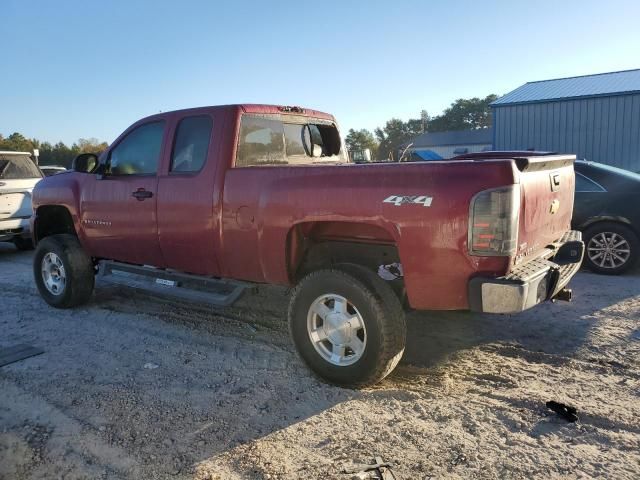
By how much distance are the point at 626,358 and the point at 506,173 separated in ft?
7.20

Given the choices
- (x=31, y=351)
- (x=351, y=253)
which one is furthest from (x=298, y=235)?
(x=31, y=351)

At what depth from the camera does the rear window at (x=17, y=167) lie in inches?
400

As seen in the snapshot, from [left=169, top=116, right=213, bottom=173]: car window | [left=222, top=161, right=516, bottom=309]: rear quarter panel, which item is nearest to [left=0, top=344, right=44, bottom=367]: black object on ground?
[left=169, top=116, right=213, bottom=173]: car window

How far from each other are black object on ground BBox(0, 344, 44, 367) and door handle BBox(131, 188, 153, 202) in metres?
1.64

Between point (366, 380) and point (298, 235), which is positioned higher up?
point (298, 235)

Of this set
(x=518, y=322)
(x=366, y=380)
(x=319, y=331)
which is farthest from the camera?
(x=518, y=322)

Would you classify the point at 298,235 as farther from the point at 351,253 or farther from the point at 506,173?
the point at 506,173

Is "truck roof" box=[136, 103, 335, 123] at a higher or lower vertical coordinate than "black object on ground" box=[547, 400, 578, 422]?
higher

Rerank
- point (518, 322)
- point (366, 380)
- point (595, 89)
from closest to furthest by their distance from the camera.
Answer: point (366, 380), point (518, 322), point (595, 89)

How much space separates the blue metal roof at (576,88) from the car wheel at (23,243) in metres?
15.6

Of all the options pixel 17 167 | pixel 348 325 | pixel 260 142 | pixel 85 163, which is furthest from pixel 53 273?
pixel 17 167

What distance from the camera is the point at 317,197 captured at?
3.69 metres

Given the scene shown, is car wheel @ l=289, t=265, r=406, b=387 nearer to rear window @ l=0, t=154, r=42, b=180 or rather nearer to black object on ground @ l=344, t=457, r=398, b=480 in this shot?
black object on ground @ l=344, t=457, r=398, b=480

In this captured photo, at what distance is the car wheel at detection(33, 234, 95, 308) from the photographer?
5.79m
